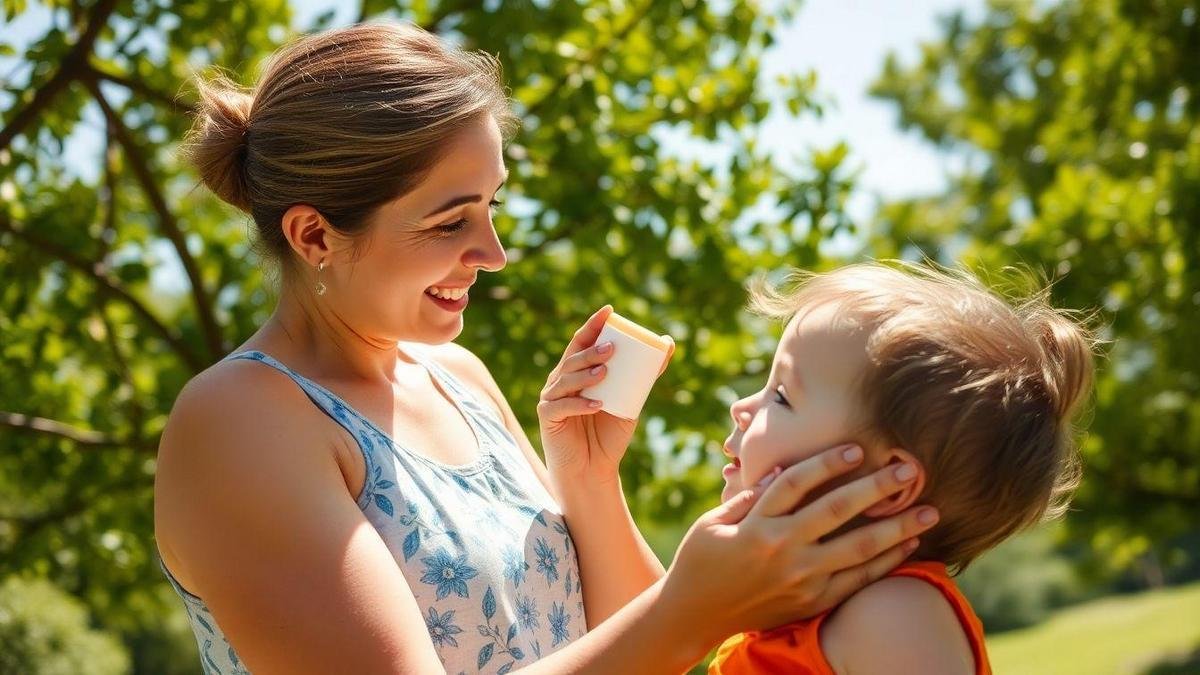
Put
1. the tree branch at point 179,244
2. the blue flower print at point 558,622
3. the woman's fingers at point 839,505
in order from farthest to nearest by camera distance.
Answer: the tree branch at point 179,244 → the blue flower print at point 558,622 → the woman's fingers at point 839,505

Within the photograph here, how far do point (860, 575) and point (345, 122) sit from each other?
1006 mm

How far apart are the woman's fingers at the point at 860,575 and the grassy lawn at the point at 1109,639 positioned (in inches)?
544

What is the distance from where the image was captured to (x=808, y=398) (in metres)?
1.86

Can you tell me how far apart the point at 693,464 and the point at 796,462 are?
3.28 m

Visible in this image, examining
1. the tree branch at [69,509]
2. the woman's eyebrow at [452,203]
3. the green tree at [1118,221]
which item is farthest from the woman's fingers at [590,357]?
the tree branch at [69,509]

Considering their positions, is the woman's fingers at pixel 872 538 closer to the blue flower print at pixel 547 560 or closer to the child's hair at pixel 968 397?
the child's hair at pixel 968 397

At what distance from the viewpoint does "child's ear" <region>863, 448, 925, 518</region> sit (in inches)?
69.9

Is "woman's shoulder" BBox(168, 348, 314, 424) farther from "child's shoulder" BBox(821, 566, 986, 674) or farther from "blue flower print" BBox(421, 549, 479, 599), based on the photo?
"child's shoulder" BBox(821, 566, 986, 674)

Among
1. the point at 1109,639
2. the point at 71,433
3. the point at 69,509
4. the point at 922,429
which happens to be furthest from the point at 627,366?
the point at 1109,639

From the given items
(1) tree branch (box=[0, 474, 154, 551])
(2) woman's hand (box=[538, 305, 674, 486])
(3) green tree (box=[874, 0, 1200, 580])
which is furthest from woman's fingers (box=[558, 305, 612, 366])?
(1) tree branch (box=[0, 474, 154, 551])

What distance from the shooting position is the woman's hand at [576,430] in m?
2.17

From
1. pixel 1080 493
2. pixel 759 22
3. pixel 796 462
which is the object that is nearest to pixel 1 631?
pixel 759 22

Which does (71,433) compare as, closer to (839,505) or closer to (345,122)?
(345,122)

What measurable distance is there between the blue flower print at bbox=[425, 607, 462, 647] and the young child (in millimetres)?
398
